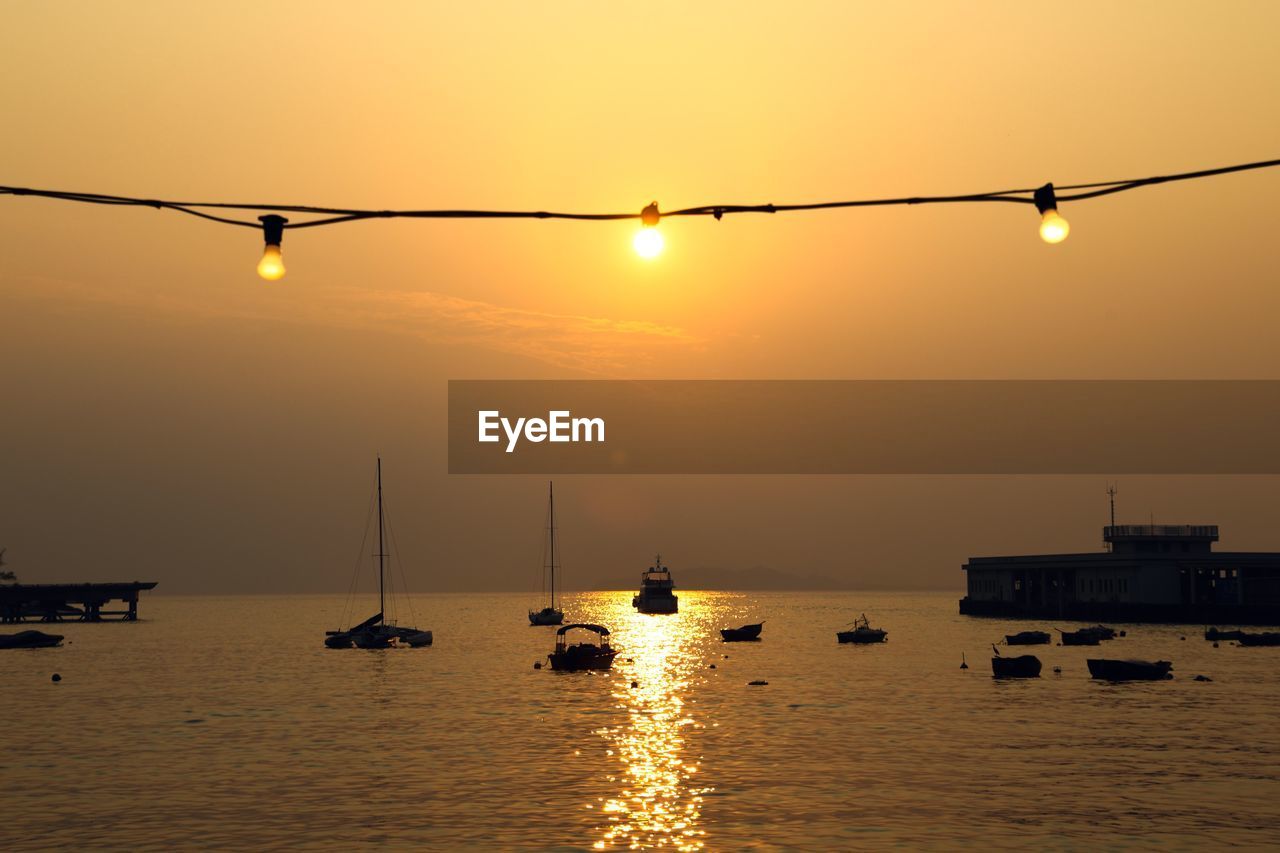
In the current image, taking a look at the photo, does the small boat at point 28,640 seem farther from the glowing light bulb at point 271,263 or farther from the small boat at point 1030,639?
the glowing light bulb at point 271,263

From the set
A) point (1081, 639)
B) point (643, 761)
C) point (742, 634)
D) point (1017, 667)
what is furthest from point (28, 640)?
point (643, 761)

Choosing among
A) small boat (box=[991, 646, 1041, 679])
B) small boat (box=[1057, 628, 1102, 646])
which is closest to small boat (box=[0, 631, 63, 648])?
small boat (box=[991, 646, 1041, 679])

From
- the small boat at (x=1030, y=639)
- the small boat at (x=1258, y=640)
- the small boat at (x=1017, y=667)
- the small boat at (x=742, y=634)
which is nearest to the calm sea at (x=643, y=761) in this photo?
the small boat at (x=1017, y=667)

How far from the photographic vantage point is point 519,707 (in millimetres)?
84312

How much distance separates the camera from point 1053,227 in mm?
14906

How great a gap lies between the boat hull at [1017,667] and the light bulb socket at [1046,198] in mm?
91261

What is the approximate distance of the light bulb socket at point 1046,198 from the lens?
1496cm

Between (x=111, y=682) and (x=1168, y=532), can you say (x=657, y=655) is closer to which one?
(x=111, y=682)

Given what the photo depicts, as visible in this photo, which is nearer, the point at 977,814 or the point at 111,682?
the point at 977,814

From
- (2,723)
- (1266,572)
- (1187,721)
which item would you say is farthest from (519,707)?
(1266,572)

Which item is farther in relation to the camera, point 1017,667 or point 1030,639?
point 1030,639

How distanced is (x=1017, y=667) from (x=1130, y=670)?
Result: 9.52 m

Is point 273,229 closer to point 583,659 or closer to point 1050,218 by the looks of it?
point 1050,218

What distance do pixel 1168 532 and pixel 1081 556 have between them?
43.8 feet
